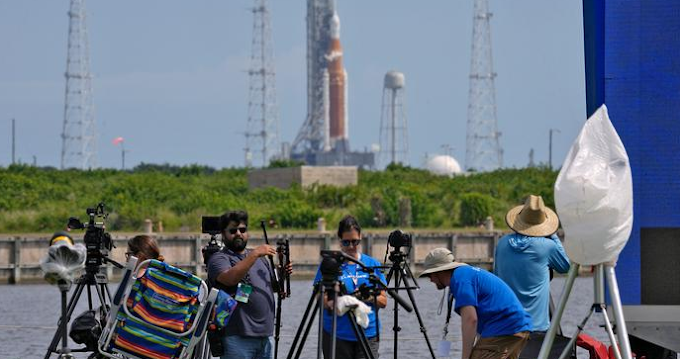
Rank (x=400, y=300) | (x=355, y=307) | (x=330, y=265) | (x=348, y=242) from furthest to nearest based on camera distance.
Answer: (x=348, y=242)
(x=355, y=307)
(x=330, y=265)
(x=400, y=300)

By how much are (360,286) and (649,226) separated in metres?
2.17

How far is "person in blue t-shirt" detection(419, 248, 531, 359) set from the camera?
33.7ft

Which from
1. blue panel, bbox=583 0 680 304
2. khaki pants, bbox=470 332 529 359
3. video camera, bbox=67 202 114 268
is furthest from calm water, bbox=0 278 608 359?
video camera, bbox=67 202 114 268

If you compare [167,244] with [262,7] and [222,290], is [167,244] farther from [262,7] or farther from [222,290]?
[262,7]

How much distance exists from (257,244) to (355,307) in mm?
44276

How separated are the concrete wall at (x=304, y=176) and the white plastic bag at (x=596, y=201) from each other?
68828mm

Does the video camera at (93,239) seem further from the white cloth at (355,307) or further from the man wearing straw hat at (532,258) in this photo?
the man wearing straw hat at (532,258)

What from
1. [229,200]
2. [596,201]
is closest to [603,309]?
[596,201]

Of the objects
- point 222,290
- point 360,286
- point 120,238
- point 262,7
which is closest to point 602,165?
point 360,286

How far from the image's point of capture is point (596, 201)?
9.31 meters

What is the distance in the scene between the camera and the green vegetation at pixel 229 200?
221 ft

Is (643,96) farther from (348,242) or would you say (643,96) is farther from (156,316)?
(156,316)

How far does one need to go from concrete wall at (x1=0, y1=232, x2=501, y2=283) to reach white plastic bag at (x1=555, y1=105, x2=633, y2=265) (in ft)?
143

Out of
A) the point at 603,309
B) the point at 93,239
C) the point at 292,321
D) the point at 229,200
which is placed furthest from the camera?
the point at 229,200
